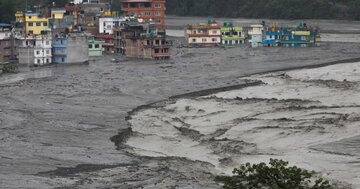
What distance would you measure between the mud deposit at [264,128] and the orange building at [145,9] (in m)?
40.3

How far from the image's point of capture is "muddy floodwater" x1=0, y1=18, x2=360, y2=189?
28.5 meters

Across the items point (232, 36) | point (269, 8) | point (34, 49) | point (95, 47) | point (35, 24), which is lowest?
point (95, 47)

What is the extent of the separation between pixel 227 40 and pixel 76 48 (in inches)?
813

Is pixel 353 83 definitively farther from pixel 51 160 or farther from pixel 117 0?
pixel 117 0

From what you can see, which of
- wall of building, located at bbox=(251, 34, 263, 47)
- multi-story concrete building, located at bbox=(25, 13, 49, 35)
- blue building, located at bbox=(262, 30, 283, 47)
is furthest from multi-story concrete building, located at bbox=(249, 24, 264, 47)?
multi-story concrete building, located at bbox=(25, 13, 49, 35)

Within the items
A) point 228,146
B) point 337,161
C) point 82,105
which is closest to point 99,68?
point 82,105

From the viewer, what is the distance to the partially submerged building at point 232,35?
270 ft

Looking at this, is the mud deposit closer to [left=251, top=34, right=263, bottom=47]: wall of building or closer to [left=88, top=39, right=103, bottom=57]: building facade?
[left=88, top=39, right=103, bottom=57]: building facade

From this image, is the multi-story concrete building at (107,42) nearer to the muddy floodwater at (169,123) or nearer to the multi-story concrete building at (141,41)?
the multi-story concrete building at (141,41)

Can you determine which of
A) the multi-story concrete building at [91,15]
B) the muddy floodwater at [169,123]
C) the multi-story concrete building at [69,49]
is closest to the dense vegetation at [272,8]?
the multi-story concrete building at [91,15]

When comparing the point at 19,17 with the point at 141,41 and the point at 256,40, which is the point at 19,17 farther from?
the point at 256,40

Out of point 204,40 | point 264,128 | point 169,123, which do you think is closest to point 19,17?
point 204,40

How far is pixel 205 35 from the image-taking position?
81438 millimetres

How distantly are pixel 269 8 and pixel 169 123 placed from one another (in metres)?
70.0
